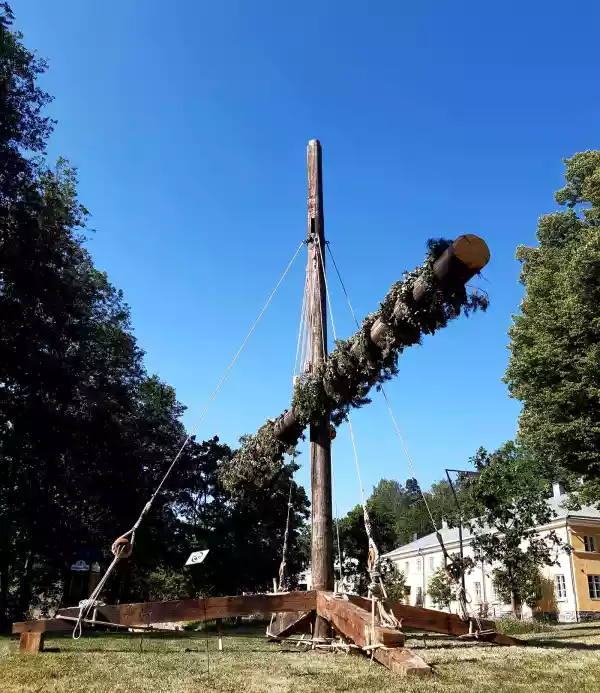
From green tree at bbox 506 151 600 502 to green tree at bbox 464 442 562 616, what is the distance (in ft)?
5.04

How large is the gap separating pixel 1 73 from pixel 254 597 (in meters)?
19.0

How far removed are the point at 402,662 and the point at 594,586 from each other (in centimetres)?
3240

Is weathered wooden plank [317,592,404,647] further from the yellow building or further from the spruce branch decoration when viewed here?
the yellow building

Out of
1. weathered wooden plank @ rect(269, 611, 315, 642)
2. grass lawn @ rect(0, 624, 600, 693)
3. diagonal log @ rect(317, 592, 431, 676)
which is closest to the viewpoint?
grass lawn @ rect(0, 624, 600, 693)

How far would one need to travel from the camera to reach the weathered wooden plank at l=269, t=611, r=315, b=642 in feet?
30.8

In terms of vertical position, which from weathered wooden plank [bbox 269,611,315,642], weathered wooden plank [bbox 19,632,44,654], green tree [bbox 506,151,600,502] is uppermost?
green tree [bbox 506,151,600,502]

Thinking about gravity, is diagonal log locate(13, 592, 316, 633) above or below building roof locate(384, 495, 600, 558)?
below

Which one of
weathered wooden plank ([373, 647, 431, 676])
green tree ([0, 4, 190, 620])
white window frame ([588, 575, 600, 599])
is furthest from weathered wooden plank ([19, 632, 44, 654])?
white window frame ([588, 575, 600, 599])

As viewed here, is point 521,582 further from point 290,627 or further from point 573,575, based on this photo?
point 290,627

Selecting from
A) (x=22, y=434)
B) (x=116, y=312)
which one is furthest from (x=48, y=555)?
(x=116, y=312)

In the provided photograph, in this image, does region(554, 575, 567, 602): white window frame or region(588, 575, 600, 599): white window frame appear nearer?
region(588, 575, 600, 599): white window frame

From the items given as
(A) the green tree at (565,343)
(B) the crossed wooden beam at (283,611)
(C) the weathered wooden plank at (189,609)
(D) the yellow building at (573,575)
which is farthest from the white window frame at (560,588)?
(C) the weathered wooden plank at (189,609)

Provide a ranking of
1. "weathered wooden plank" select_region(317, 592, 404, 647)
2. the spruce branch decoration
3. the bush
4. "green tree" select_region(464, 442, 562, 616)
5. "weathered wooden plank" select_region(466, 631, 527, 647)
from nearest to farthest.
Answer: "weathered wooden plank" select_region(317, 592, 404, 647)
the spruce branch decoration
"weathered wooden plank" select_region(466, 631, 527, 647)
"green tree" select_region(464, 442, 562, 616)
the bush

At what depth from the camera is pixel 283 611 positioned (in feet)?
26.7
